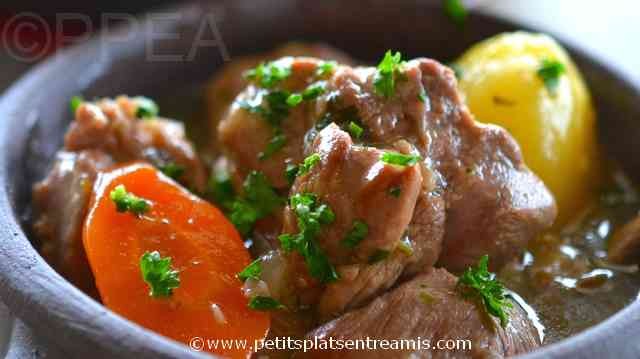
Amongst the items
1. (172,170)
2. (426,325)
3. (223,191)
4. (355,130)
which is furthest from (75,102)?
(426,325)

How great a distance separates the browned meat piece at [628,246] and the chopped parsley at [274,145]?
3.25 feet

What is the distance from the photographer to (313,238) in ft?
Result: 6.38

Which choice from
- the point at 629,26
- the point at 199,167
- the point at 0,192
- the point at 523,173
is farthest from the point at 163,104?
the point at 629,26

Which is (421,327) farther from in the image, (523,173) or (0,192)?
(0,192)

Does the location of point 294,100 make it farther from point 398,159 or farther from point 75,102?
point 75,102

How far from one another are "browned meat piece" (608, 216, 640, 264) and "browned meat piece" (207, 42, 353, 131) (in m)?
1.15

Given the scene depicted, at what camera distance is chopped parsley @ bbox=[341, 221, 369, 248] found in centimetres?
189

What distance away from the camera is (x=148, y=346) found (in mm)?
1668

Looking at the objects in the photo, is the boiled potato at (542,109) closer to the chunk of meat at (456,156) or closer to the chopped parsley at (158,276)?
the chunk of meat at (456,156)

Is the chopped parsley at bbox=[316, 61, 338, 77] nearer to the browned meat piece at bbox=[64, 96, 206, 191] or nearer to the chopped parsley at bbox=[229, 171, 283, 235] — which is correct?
the chopped parsley at bbox=[229, 171, 283, 235]

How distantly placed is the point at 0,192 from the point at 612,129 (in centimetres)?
193

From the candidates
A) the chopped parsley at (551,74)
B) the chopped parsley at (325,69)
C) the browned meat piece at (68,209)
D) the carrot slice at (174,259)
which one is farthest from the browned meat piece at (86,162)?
the chopped parsley at (551,74)

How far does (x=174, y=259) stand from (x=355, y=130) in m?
0.55

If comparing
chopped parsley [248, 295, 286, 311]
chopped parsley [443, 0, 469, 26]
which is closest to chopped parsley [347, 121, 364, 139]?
chopped parsley [248, 295, 286, 311]
